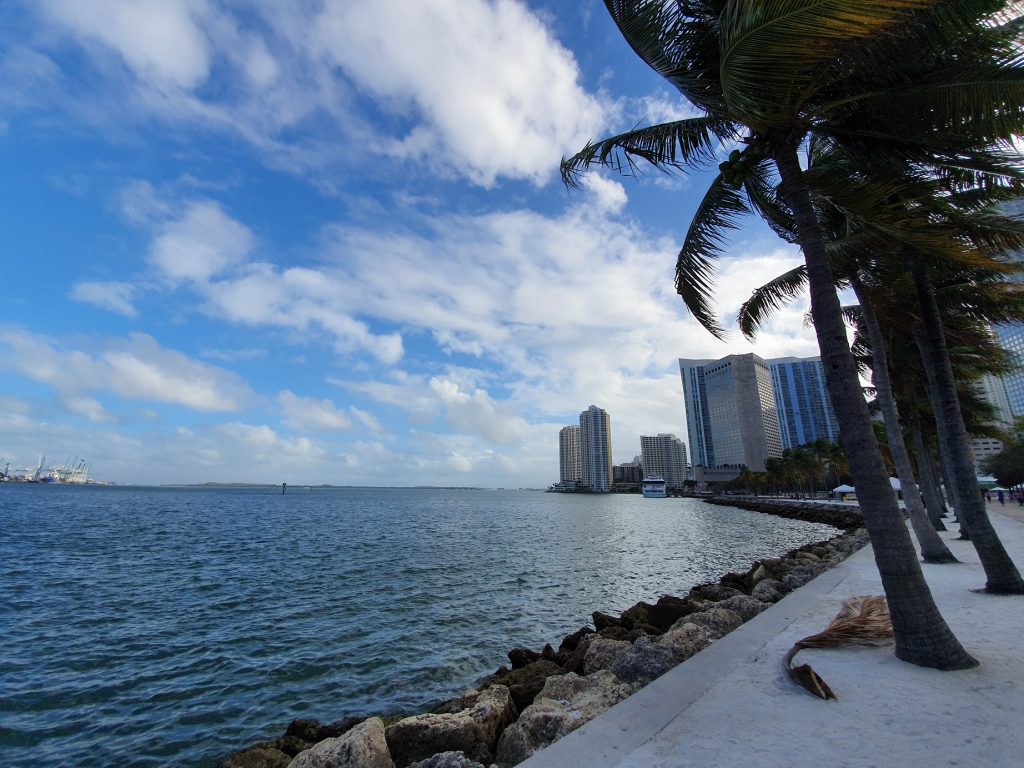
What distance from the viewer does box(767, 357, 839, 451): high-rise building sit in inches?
3366

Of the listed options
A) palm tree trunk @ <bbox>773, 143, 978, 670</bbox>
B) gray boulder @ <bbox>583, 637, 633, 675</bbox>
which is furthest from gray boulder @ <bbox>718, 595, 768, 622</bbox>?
palm tree trunk @ <bbox>773, 143, 978, 670</bbox>

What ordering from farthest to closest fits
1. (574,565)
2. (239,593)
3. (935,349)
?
(574,565), (239,593), (935,349)

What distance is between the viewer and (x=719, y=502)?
97.9m

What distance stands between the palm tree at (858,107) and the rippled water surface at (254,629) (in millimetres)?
6838

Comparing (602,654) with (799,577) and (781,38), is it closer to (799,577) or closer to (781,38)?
(799,577)

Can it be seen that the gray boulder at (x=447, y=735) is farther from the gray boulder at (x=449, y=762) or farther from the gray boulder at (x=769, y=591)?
the gray boulder at (x=769, y=591)

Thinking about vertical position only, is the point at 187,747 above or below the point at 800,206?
below

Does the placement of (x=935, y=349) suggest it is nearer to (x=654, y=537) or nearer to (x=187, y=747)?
(x=187, y=747)

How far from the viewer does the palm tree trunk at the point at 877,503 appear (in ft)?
15.6

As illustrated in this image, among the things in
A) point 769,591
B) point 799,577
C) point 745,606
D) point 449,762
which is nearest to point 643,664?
point 449,762

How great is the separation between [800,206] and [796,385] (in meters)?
105

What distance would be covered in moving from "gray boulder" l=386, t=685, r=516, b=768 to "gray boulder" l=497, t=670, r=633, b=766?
43 centimetres

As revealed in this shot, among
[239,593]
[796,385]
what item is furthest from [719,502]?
[239,593]

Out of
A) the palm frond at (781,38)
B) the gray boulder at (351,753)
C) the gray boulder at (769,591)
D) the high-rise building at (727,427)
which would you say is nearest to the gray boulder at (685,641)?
the gray boulder at (769,591)
